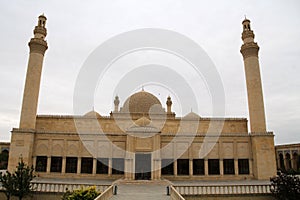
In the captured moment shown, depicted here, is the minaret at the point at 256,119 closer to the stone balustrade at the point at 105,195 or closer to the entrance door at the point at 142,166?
the entrance door at the point at 142,166

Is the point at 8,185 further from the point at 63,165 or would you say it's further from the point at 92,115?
the point at 92,115

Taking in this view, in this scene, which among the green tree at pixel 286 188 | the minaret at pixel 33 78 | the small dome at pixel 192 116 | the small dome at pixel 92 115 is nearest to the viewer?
the green tree at pixel 286 188

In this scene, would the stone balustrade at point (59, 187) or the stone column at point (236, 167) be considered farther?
the stone column at point (236, 167)

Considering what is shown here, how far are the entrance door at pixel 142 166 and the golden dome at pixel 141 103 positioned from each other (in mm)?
9804

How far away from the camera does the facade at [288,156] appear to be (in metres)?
31.2

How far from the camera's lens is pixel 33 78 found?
78.4 feet

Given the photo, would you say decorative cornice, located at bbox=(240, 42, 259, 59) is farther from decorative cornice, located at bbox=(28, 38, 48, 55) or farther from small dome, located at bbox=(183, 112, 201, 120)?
decorative cornice, located at bbox=(28, 38, 48, 55)

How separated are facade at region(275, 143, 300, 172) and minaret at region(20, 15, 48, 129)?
28.8 metres

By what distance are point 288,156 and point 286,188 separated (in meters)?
21.8

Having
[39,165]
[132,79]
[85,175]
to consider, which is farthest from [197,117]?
[39,165]

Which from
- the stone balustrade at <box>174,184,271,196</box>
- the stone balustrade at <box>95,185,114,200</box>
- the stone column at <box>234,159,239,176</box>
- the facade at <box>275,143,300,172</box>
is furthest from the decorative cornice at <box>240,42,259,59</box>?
the stone balustrade at <box>95,185,114,200</box>

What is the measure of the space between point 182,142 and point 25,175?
1342cm

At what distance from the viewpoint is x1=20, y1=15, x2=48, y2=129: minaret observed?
23.0 m

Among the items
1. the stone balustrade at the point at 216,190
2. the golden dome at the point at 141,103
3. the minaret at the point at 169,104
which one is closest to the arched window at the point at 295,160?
the minaret at the point at 169,104
